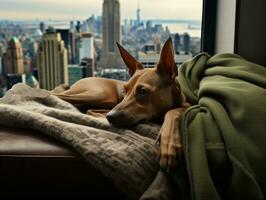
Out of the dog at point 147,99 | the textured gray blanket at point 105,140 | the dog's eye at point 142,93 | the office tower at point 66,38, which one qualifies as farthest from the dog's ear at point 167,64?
the office tower at point 66,38

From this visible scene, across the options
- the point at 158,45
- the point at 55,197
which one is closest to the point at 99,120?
the point at 55,197

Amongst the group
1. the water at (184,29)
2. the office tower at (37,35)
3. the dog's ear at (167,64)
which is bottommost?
the dog's ear at (167,64)

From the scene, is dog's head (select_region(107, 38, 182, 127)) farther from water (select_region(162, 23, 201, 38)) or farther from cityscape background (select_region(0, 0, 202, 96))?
water (select_region(162, 23, 201, 38))

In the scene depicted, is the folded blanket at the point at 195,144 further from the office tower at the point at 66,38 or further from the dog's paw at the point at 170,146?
the office tower at the point at 66,38

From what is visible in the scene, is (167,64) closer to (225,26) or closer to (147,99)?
(147,99)

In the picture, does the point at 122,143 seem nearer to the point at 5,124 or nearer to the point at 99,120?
the point at 99,120

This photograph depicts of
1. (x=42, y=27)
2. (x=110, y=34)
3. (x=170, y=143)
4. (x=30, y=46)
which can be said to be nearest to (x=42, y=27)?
(x=42, y=27)

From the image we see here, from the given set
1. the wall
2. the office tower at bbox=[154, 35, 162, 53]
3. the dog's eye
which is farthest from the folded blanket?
the office tower at bbox=[154, 35, 162, 53]
